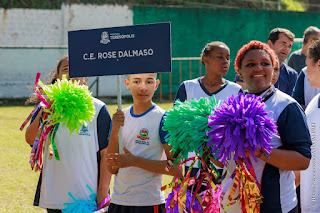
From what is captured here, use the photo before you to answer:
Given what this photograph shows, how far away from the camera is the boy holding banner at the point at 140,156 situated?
3707 mm

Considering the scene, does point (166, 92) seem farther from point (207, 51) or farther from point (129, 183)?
point (129, 183)

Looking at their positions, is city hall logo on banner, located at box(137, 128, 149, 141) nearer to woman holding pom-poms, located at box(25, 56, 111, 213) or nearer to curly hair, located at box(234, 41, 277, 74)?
woman holding pom-poms, located at box(25, 56, 111, 213)

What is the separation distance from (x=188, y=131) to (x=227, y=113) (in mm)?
291

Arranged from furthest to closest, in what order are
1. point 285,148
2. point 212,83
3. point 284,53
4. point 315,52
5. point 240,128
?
point 284,53
point 212,83
point 315,52
point 285,148
point 240,128

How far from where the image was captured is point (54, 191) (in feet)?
13.2

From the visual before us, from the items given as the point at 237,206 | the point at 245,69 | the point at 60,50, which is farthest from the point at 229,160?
the point at 60,50

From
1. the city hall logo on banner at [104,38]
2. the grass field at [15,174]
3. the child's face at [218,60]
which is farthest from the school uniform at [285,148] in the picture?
the grass field at [15,174]

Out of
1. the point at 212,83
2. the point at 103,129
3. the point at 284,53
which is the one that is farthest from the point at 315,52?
the point at 284,53

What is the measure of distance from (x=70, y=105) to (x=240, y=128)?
1.49 metres

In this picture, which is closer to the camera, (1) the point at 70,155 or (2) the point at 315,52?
(2) the point at 315,52

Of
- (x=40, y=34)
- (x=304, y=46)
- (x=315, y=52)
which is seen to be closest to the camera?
(x=315, y=52)

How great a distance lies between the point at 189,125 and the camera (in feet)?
9.81

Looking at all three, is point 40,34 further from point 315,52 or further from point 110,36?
point 315,52

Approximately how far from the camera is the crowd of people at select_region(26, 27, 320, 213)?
2.97 m
